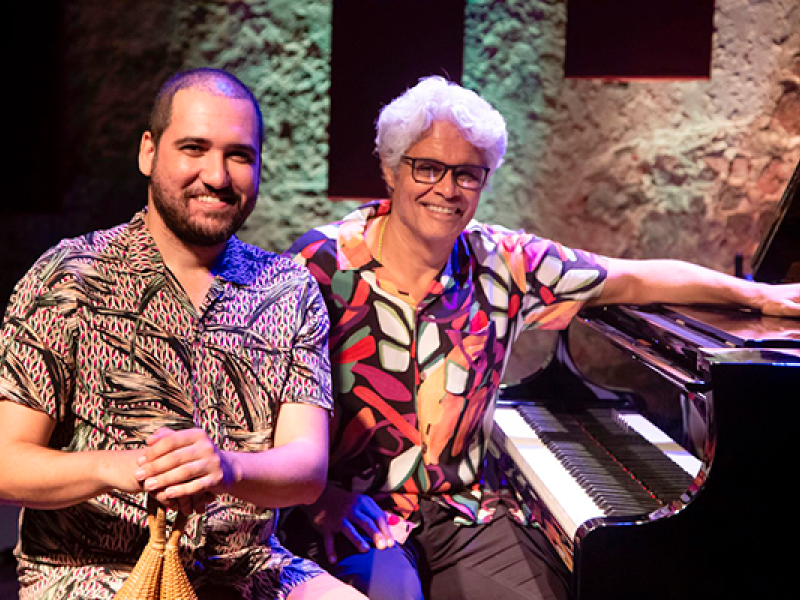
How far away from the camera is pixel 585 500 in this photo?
187cm

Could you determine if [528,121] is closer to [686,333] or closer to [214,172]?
[686,333]

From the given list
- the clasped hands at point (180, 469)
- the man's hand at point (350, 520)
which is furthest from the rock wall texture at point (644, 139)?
the clasped hands at point (180, 469)

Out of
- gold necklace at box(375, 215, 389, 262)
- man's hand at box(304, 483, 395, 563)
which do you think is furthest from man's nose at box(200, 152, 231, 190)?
man's hand at box(304, 483, 395, 563)

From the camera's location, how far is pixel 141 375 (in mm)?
1613

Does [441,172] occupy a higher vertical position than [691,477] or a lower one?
higher

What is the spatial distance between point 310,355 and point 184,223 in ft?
1.30

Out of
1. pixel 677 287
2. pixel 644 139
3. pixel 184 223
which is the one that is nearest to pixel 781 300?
pixel 677 287

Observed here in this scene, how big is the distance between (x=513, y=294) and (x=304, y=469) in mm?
1034

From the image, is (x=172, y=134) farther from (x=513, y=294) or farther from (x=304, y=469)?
(x=513, y=294)

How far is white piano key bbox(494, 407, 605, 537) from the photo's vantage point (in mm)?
1791

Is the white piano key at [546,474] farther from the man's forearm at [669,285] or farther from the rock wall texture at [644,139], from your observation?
the rock wall texture at [644,139]

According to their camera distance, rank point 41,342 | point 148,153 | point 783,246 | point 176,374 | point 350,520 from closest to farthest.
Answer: point 41,342 < point 176,374 < point 148,153 < point 350,520 < point 783,246

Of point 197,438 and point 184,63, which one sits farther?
point 184,63

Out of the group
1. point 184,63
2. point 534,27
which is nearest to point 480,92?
point 534,27
